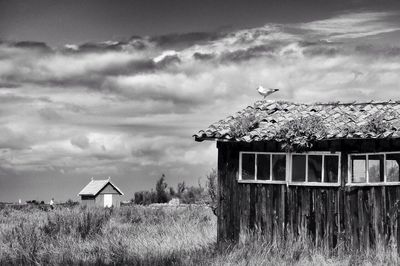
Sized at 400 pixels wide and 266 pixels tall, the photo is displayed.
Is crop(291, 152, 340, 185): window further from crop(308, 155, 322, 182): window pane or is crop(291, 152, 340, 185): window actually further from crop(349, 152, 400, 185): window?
crop(349, 152, 400, 185): window

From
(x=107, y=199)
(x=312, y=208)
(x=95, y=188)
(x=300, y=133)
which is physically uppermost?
(x=300, y=133)

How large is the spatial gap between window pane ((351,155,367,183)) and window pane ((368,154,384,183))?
0.14 meters

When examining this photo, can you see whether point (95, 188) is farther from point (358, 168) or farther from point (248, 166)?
point (358, 168)

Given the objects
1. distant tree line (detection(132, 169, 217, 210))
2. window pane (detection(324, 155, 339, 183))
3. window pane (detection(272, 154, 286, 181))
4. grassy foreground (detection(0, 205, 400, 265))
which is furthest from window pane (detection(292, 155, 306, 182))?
distant tree line (detection(132, 169, 217, 210))

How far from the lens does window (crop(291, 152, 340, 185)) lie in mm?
14180

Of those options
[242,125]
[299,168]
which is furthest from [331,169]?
[242,125]

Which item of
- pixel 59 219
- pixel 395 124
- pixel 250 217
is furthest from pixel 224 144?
pixel 59 219

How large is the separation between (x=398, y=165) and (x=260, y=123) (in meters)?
3.62

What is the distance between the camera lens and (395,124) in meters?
13.6

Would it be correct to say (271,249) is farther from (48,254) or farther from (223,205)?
(48,254)

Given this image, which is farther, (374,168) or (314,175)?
(314,175)

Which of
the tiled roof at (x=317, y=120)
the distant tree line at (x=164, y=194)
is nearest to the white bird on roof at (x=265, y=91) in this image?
the tiled roof at (x=317, y=120)

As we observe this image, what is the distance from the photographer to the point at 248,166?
14789 mm

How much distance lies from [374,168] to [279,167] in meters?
2.35
